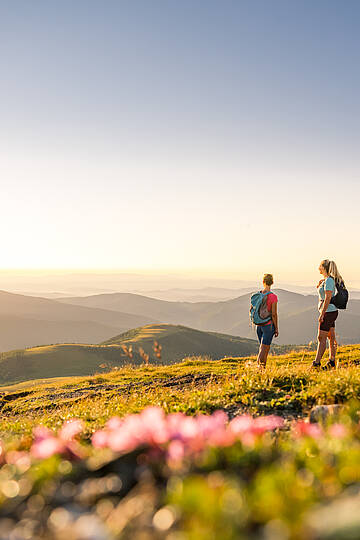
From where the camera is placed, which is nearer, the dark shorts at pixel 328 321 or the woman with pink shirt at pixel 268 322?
the dark shorts at pixel 328 321

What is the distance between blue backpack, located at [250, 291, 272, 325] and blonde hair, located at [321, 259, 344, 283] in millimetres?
1950

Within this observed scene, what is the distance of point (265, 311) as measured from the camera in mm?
13047

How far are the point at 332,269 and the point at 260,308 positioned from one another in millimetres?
2518

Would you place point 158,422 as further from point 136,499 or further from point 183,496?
point 183,496

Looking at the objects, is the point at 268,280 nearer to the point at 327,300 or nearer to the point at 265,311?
the point at 265,311

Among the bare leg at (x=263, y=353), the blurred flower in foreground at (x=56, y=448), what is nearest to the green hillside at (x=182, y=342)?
the bare leg at (x=263, y=353)

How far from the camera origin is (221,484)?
314cm

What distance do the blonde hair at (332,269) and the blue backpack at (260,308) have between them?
76.8 inches

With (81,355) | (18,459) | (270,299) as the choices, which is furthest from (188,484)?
(81,355)

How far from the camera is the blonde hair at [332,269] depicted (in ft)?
40.3

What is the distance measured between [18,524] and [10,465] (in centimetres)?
134

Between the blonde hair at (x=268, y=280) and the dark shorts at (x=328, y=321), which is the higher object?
the blonde hair at (x=268, y=280)

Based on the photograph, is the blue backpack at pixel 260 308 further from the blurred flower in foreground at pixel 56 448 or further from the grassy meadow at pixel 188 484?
the blurred flower in foreground at pixel 56 448

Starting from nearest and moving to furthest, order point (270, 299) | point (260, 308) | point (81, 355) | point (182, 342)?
point (270, 299)
point (260, 308)
point (81, 355)
point (182, 342)
